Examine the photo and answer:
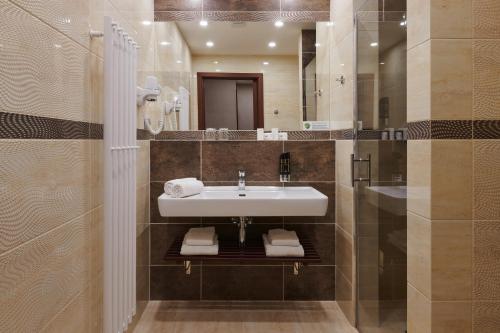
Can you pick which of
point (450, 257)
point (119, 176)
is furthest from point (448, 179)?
point (119, 176)

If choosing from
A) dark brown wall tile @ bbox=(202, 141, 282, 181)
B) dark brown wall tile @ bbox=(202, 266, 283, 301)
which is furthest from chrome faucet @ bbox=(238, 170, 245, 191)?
dark brown wall tile @ bbox=(202, 266, 283, 301)

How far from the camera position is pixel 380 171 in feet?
7.11

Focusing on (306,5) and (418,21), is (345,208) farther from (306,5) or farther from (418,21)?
(306,5)

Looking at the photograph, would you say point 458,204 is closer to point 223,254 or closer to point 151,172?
point 223,254

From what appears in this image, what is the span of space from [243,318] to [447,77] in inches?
81.0

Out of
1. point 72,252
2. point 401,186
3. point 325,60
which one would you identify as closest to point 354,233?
point 401,186

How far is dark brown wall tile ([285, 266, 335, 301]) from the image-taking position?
311 cm

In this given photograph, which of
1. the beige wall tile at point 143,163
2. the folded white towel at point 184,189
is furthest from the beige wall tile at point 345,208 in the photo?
the beige wall tile at point 143,163

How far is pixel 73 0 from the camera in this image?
1647mm

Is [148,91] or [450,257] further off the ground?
[148,91]

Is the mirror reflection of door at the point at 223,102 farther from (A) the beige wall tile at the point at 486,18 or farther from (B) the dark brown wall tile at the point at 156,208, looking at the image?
(A) the beige wall tile at the point at 486,18

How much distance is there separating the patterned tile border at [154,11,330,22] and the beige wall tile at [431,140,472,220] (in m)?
1.96

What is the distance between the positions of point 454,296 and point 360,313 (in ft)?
3.65

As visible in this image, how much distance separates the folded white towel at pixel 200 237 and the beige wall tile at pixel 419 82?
1.58 metres
